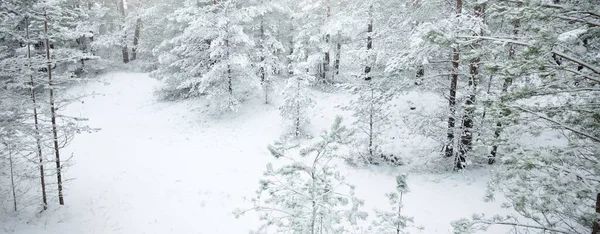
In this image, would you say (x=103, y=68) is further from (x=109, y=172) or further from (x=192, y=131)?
(x=109, y=172)

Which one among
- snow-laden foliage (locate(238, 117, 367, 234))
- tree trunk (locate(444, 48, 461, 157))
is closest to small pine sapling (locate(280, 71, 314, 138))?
tree trunk (locate(444, 48, 461, 157))

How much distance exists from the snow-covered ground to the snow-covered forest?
9 cm

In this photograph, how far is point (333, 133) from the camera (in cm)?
465

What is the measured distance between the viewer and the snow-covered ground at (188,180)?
1070cm

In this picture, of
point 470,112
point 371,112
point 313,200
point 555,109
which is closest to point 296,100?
point 371,112

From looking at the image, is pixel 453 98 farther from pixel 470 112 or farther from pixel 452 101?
pixel 470 112

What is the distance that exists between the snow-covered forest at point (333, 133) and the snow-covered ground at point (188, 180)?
3.5 inches

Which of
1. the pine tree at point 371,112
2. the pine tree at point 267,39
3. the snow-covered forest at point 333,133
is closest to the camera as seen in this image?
the snow-covered forest at point 333,133

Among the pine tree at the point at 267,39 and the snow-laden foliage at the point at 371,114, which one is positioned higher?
the pine tree at the point at 267,39

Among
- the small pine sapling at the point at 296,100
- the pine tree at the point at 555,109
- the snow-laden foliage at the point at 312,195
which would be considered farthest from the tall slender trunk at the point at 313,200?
the small pine sapling at the point at 296,100

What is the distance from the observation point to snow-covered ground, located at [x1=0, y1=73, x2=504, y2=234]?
10703 millimetres

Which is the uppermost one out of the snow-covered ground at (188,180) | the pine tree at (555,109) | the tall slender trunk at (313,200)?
the pine tree at (555,109)

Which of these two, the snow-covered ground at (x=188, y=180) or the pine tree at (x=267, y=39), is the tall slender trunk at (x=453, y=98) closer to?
the snow-covered ground at (x=188, y=180)

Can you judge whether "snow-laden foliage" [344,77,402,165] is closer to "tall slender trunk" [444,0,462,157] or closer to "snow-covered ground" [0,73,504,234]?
"snow-covered ground" [0,73,504,234]
